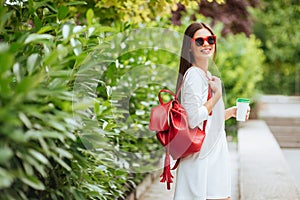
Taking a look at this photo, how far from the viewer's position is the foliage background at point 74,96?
231cm

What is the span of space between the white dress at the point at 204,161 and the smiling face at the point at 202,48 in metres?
0.10

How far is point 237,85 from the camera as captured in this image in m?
12.7

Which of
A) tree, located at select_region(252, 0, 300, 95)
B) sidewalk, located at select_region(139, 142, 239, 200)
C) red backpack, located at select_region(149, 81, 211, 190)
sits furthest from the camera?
tree, located at select_region(252, 0, 300, 95)

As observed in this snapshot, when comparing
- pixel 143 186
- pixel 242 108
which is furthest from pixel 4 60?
pixel 143 186

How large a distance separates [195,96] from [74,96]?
0.75 metres

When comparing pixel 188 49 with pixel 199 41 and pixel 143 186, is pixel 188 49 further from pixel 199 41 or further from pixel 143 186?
pixel 143 186

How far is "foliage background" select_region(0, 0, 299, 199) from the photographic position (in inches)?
90.8

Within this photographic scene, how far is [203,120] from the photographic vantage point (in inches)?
132

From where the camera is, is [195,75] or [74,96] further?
[195,75]

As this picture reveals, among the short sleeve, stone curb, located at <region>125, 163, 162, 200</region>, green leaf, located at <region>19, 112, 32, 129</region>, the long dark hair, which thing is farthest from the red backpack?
stone curb, located at <region>125, 163, 162, 200</region>

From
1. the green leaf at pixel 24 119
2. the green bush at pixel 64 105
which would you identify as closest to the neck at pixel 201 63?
the green bush at pixel 64 105

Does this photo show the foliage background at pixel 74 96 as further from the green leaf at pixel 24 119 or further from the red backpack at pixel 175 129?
the red backpack at pixel 175 129

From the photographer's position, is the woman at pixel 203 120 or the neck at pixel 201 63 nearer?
the woman at pixel 203 120

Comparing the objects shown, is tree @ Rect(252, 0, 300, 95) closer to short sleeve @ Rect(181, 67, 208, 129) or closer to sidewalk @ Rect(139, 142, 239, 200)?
sidewalk @ Rect(139, 142, 239, 200)
